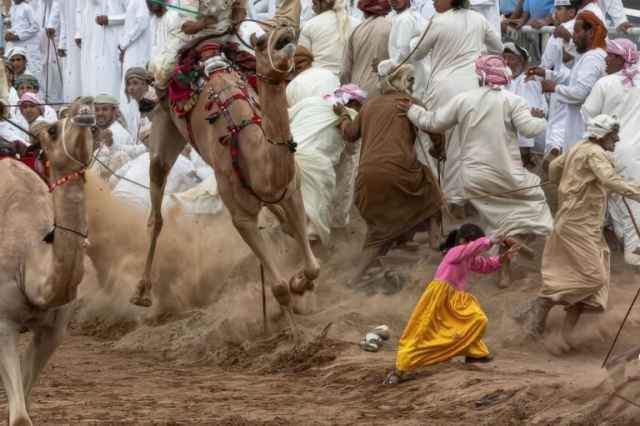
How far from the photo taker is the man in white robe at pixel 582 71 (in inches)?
573

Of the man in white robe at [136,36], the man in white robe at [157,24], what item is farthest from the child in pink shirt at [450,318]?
the man in white robe at [136,36]

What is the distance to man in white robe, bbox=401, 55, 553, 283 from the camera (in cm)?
1345

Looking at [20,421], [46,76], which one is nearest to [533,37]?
[46,76]

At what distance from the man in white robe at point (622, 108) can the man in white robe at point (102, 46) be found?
A: 8.67 meters

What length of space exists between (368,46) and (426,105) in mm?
1064

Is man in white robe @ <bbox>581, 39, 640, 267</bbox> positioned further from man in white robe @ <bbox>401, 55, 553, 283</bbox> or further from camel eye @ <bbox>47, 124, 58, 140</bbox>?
camel eye @ <bbox>47, 124, 58, 140</bbox>

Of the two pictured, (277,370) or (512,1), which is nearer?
(277,370)

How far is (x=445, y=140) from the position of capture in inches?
567

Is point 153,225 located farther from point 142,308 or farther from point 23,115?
point 23,115

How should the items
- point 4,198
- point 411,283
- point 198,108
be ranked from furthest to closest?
point 411,283
point 198,108
point 4,198

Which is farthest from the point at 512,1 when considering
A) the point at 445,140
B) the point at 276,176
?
the point at 276,176

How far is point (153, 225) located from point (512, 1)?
5.84 meters

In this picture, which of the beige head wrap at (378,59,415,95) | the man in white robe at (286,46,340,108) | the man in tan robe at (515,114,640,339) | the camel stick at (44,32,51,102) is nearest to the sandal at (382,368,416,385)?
the man in tan robe at (515,114,640,339)

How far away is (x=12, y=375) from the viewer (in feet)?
28.4
